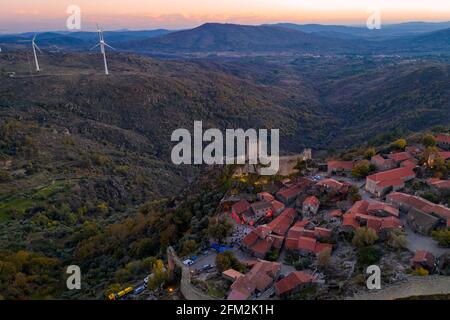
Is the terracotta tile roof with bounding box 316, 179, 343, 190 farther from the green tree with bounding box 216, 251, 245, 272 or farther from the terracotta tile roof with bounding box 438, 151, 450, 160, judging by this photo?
the green tree with bounding box 216, 251, 245, 272

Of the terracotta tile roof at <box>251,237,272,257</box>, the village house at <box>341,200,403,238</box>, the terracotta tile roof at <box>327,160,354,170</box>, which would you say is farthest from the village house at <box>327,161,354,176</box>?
the terracotta tile roof at <box>251,237,272,257</box>

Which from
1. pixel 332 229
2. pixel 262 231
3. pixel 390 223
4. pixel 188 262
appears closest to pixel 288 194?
pixel 332 229

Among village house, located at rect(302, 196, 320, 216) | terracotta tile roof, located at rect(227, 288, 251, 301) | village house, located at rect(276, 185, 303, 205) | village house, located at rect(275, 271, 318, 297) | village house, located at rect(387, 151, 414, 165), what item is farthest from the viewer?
village house, located at rect(387, 151, 414, 165)

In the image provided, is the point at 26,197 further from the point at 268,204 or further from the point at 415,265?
the point at 415,265

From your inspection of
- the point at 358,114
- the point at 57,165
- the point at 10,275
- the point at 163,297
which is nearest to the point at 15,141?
the point at 57,165

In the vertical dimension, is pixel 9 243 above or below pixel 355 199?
below

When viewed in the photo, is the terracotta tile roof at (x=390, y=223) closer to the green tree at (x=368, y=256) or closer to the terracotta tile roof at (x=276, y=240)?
the green tree at (x=368, y=256)

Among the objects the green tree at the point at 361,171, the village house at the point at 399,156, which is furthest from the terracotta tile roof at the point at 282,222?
the village house at the point at 399,156
